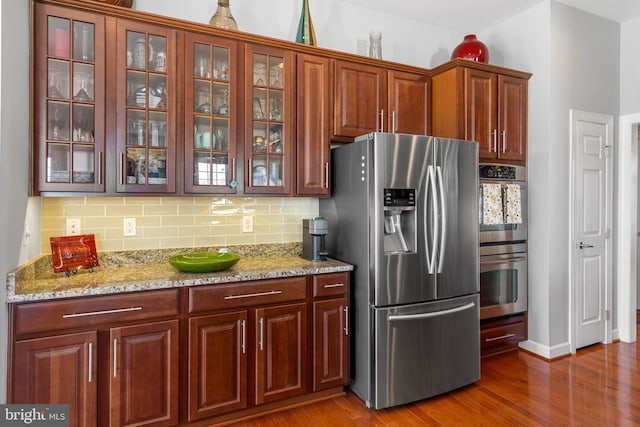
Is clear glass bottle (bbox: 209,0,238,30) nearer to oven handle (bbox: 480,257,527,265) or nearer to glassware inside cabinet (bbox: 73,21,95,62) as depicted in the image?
glassware inside cabinet (bbox: 73,21,95,62)

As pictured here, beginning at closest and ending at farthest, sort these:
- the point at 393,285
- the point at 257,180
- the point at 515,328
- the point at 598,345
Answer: the point at 393,285 → the point at 257,180 → the point at 515,328 → the point at 598,345

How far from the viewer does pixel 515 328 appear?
3.21m

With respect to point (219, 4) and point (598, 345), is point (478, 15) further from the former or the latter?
point (598, 345)

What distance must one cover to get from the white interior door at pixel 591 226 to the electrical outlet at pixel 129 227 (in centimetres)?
364

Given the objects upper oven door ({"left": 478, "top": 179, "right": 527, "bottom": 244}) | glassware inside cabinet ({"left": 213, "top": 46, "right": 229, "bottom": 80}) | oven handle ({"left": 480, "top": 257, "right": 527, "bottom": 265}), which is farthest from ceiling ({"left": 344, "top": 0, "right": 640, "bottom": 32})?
oven handle ({"left": 480, "top": 257, "right": 527, "bottom": 265})

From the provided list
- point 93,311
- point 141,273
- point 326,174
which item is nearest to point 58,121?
point 141,273

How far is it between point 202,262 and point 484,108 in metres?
2.59

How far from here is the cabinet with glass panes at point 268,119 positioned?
246 cm

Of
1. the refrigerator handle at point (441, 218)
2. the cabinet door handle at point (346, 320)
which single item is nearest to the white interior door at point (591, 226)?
the refrigerator handle at point (441, 218)

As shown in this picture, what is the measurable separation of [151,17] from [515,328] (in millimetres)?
3682

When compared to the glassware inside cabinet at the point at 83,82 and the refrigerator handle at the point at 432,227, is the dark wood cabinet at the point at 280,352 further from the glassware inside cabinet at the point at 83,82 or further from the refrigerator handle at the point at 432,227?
the glassware inside cabinet at the point at 83,82

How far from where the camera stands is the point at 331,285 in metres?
2.42

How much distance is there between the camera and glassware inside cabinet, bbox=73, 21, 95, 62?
6.68 feet

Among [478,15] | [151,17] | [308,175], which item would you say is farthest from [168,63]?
[478,15]
